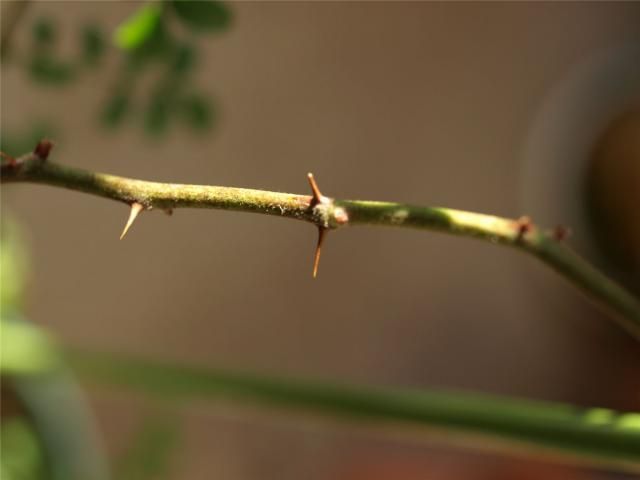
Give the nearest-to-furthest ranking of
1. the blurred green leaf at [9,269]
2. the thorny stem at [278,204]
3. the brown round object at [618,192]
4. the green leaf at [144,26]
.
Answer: the thorny stem at [278,204] < the green leaf at [144,26] < the blurred green leaf at [9,269] < the brown round object at [618,192]

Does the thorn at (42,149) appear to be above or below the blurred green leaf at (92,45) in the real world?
below

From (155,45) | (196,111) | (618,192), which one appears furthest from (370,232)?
(155,45)

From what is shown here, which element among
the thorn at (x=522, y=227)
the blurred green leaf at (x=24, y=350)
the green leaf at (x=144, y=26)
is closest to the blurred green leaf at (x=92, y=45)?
the green leaf at (x=144, y=26)

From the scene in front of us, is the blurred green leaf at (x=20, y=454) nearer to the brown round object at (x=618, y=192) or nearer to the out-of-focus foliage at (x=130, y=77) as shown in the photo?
the out-of-focus foliage at (x=130, y=77)

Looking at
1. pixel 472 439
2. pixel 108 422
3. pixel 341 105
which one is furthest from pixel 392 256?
pixel 472 439

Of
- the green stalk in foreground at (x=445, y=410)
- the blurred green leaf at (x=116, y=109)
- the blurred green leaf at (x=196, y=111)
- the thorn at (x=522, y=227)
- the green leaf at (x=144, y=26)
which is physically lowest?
the green stalk in foreground at (x=445, y=410)

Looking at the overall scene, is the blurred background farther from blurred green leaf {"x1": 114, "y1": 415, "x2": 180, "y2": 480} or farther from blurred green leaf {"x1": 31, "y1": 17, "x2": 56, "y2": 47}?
blurred green leaf {"x1": 31, "y1": 17, "x2": 56, "y2": 47}

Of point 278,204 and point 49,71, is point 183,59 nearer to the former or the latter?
point 49,71

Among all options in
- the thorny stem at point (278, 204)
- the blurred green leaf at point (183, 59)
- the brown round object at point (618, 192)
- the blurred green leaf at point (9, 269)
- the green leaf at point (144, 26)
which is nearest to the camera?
the thorny stem at point (278, 204)
